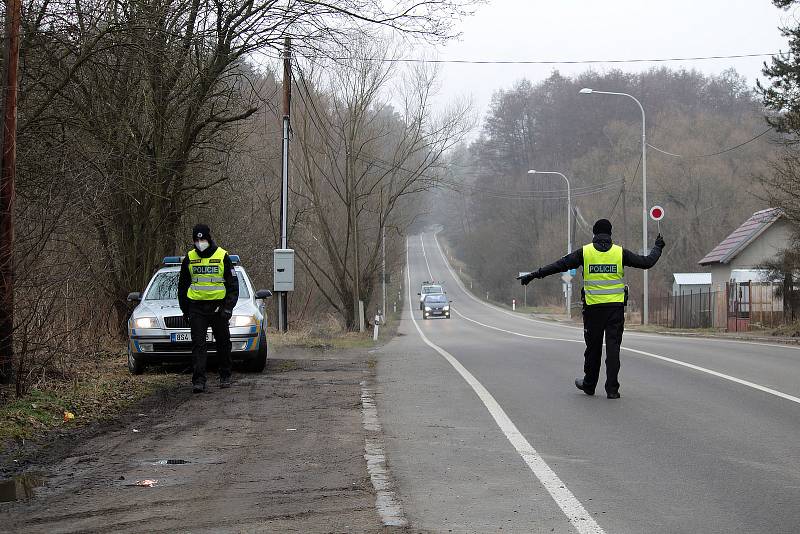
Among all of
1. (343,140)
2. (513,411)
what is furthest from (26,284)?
(343,140)

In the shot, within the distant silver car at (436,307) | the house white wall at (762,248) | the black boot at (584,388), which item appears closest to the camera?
the black boot at (584,388)

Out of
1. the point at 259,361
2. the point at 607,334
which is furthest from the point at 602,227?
the point at 259,361

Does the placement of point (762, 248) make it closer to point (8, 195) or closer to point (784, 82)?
point (784, 82)

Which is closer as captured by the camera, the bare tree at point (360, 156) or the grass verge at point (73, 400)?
the grass verge at point (73, 400)

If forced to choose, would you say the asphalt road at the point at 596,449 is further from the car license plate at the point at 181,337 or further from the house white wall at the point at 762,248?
the house white wall at the point at 762,248

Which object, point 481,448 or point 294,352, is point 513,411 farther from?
point 294,352

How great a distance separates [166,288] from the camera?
48.4 ft

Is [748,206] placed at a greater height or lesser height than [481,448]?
greater

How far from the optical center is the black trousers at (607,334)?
10656 mm

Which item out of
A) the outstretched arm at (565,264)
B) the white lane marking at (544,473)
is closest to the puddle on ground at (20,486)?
the white lane marking at (544,473)

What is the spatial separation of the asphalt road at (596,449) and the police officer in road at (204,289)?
225cm

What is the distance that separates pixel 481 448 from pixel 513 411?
2.10 metres

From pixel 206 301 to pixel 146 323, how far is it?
75.2 inches

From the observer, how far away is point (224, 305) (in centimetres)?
1190
